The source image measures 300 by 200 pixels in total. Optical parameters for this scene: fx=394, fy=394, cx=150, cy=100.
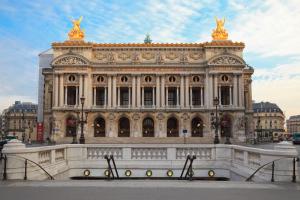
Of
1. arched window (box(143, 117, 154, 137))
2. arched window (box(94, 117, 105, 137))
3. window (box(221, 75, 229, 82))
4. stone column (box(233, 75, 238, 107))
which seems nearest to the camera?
stone column (box(233, 75, 238, 107))

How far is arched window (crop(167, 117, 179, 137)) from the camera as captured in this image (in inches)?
3346

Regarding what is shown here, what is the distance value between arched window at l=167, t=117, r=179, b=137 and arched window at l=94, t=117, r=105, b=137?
14.3 metres

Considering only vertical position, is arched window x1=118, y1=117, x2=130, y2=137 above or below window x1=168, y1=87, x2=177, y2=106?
below

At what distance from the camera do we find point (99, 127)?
281 feet

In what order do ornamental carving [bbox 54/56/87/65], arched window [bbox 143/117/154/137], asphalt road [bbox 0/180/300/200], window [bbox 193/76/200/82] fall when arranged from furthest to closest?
window [bbox 193/76/200/82], arched window [bbox 143/117/154/137], ornamental carving [bbox 54/56/87/65], asphalt road [bbox 0/180/300/200]

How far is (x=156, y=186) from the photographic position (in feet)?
42.3

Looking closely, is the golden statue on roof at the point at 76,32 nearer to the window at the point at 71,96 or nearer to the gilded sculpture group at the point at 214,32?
the gilded sculpture group at the point at 214,32

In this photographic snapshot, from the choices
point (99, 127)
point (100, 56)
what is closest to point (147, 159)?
point (99, 127)

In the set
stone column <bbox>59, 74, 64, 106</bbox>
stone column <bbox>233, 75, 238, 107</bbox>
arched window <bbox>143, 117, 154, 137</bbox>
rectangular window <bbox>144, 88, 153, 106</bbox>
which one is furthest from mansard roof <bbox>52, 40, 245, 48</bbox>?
arched window <bbox>143, 117, 154, 137</bbox>

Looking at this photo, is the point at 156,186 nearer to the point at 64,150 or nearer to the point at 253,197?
the point at 253,197

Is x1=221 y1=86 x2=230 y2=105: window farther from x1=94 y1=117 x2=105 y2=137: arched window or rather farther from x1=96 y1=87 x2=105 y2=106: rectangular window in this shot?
x1=94 y1=117 x2=105 y2=137: arched window

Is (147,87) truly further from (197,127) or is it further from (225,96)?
(225,96)

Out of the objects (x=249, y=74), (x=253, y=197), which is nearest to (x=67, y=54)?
(x=249, y=74)

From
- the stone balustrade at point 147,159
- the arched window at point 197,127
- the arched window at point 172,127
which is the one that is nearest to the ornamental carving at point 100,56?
the arched window at point 172,127
